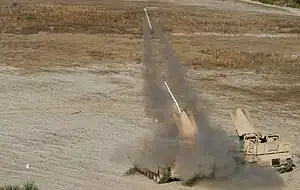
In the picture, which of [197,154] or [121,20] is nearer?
[197,154]

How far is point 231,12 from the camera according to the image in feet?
166

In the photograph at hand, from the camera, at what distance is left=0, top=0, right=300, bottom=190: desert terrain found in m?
18.3

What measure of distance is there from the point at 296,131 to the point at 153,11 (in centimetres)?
2728

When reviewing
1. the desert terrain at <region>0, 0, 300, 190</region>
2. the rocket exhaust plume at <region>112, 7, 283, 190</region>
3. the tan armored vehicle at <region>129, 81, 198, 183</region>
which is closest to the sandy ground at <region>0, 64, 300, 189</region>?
the desert terrain at <region>0, 0, 300, 190</region>

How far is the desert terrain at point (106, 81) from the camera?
60.1 ft

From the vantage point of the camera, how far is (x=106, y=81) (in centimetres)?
2770

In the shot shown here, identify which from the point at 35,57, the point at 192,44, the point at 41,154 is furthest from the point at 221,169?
the point at 192,44

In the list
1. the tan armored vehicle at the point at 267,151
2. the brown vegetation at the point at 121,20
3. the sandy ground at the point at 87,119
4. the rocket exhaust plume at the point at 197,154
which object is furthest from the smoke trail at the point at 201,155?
the brown vegetation at the point at 121,20

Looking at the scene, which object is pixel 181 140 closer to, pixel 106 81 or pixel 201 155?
pixel 201 155

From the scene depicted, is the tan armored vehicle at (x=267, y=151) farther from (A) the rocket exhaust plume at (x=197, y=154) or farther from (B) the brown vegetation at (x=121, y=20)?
(B) the brown vegetation at (x=121, y=20)

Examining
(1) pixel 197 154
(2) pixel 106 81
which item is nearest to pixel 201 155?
(1) pixel 197 154

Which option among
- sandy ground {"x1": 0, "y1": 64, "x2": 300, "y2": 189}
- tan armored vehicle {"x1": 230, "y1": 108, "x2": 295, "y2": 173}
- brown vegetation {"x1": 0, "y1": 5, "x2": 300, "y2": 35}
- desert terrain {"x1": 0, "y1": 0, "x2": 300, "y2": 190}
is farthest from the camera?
brown vegetation {"x1": 0, "y1": 5, "x2": 300, "y2": 35}

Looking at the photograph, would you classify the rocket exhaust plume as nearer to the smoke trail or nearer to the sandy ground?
the smoke trail

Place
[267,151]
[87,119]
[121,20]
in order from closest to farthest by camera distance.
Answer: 1. [267,151]
2. [87,119]
3. [121,20]
